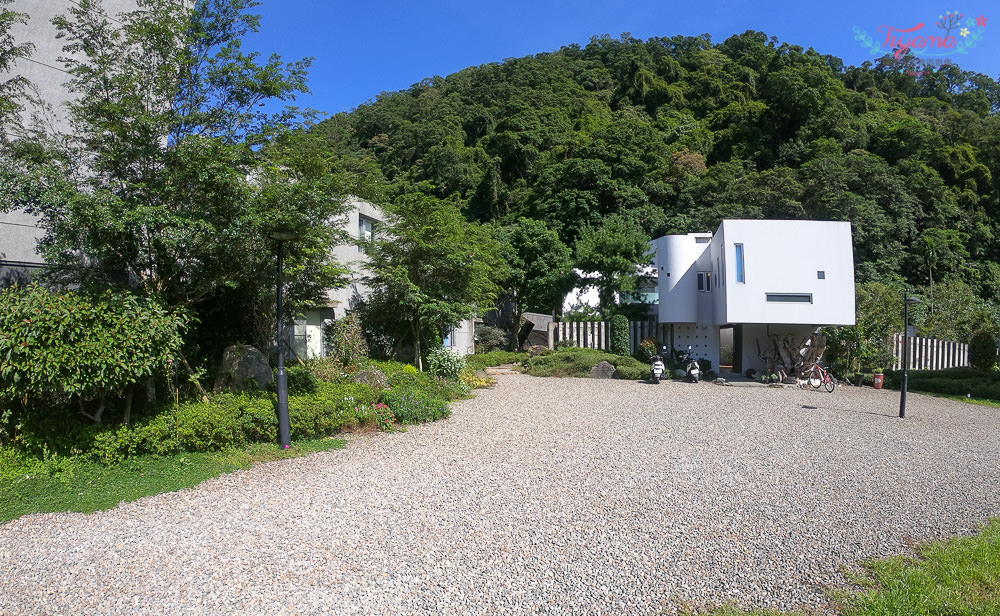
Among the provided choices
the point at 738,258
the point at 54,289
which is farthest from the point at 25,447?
the point at 738,258

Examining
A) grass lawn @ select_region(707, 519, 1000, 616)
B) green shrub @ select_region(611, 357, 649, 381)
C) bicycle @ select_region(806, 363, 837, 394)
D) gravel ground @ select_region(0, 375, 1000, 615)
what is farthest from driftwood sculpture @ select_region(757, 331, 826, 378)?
grass lawn @ select_region(707, 519, 1000, 616)

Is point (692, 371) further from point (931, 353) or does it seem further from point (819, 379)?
point (931, 353)

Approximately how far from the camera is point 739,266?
59.2 ft

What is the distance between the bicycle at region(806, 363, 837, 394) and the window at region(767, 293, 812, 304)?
6.93 feet

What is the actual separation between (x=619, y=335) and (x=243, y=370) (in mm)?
14778

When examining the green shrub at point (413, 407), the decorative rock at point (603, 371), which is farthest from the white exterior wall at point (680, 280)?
the green shrub at point (413, 407)

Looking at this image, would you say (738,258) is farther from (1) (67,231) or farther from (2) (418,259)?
(1) (67,231)

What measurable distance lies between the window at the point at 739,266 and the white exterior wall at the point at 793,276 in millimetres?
99

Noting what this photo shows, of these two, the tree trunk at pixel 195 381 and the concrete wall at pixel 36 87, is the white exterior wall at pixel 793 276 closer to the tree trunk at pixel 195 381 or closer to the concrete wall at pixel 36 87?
the tree trunk at pixel 195 381

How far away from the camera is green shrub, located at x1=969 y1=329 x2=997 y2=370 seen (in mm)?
19031

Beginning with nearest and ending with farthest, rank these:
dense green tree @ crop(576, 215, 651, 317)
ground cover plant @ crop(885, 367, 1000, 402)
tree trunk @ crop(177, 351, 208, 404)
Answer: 1. tree trunk @ crop(177, 351, 208, 404)
2. ground cover plant @ crop(885, 367, 1000, 402)
3. dense green tree @ crop(576, 215, 651, 317)

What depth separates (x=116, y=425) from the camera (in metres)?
6.86

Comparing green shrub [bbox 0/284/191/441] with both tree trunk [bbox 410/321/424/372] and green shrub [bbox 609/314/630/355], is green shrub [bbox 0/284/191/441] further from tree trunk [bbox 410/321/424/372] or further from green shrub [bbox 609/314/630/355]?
green shrub [bbox 609/314/630/355]

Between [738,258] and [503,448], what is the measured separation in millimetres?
13129
